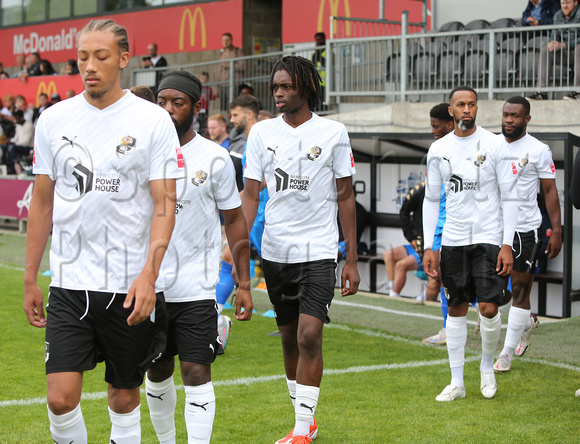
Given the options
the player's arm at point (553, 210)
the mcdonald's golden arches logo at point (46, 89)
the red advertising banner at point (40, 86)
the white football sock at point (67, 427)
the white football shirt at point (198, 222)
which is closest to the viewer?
the white football sock at point (67, 427)

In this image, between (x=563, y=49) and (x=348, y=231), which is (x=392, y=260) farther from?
(x=348, y=231)

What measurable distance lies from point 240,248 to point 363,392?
2.15 m

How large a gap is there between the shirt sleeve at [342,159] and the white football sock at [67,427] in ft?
7.41

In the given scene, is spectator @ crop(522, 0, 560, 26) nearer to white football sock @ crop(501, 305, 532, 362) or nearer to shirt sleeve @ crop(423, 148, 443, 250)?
white football sock @ crop(501, 305, 532, 362)

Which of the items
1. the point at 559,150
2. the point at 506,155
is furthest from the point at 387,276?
the point at 506,155

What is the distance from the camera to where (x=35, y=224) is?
11.9 ft

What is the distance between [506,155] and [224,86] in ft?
40.2

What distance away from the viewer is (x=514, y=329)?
23.5 feet

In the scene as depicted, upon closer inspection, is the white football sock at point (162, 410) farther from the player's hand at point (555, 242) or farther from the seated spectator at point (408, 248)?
the seated spectator at point (408, 248)

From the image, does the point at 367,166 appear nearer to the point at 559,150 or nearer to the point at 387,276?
the point at 387,276

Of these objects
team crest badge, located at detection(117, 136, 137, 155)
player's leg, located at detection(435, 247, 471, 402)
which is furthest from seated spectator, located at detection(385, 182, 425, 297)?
team crest badge, located at detection(117, 136, 137, 155)

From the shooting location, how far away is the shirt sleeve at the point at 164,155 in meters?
3.55

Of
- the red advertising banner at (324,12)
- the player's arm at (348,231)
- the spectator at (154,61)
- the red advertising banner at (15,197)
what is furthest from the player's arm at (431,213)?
the spectator at (154,61)

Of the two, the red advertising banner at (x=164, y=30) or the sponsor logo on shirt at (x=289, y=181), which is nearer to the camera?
the sponsor logo on shirt at (x=289, y=181)
